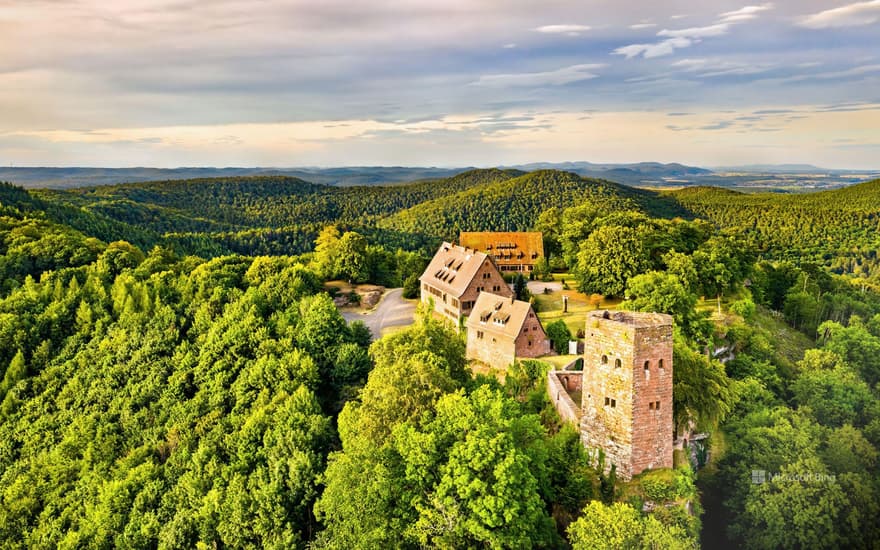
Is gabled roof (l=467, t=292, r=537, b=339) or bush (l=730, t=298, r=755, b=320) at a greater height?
gabled roof (l=467, t=292, r=537, b=339)

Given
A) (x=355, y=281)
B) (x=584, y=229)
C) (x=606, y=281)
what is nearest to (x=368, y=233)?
(x=355, y=281)

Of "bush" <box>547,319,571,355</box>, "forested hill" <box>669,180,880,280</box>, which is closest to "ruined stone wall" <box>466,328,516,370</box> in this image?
"bush" <box>547,319,571,355</box>

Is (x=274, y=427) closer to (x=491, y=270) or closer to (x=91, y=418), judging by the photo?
(x=91, y=418)

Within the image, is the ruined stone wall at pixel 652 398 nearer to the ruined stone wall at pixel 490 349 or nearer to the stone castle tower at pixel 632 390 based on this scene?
the stone castle tower at pixel 632 390

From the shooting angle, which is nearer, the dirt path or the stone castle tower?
the stone castle tower

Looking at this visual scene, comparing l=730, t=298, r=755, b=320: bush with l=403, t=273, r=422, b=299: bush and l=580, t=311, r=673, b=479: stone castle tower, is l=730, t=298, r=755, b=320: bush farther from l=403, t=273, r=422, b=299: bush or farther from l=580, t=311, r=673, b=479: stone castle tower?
l=580, t=311, r=673, b=479: stone castle tower

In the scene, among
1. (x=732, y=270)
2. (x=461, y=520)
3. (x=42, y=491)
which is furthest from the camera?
(x=732, y=270)

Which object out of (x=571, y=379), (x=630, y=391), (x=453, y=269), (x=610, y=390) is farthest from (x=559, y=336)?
(x=630, y=391)

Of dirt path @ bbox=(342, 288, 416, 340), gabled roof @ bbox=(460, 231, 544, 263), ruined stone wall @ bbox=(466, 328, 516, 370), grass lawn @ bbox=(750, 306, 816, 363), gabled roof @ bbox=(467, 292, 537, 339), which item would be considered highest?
gabled roof @ bbox=(460, 231, 544, 263)
